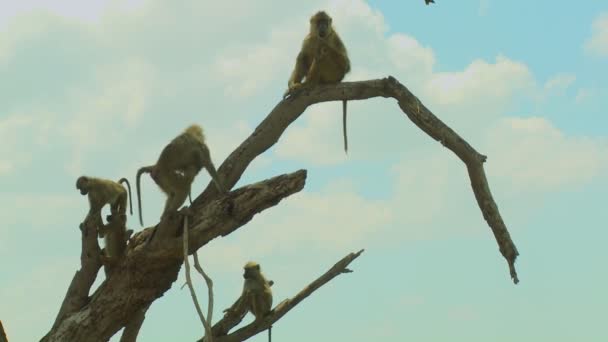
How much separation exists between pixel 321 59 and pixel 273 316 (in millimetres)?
3678

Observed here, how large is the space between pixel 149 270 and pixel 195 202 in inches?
40.7

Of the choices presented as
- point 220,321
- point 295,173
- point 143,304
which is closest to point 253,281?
point 220,321

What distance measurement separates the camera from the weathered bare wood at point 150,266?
1124 cm

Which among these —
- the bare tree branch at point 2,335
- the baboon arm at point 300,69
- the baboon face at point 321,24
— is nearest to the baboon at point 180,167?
the baboon arm at point 300,69

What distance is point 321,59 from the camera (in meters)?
12.7

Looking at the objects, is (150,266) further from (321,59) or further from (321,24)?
(321,24)

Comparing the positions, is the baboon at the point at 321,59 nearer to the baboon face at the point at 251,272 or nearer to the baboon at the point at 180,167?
the baboon at the point at 180,167

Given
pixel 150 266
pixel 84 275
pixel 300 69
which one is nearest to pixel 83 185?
pixel 84 275

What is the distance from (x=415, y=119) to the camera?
480 inches

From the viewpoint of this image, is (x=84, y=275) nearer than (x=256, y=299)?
Yes

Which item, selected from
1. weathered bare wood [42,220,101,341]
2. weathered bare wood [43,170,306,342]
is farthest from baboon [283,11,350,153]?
weathered bare wood [42,220,101,341]

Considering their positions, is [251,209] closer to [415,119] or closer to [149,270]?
[149,270]

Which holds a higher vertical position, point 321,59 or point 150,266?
point 321,59

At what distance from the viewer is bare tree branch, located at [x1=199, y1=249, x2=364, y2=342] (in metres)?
12.6
